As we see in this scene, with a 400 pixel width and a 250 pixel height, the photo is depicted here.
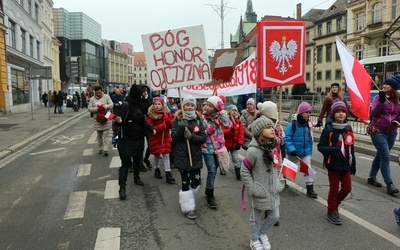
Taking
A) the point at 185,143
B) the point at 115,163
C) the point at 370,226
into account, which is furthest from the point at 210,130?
the point at 115,163

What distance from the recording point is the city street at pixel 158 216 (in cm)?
398

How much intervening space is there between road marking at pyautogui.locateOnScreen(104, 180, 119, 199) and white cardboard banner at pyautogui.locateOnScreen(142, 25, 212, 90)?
6.06ft

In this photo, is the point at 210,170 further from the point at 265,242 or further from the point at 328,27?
the point at 328,27

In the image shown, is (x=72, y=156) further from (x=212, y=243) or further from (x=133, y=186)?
(x=212, y=243)

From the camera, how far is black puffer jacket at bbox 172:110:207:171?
478cm

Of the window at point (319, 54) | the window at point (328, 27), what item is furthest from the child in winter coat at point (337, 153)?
the window at point (319, 54)

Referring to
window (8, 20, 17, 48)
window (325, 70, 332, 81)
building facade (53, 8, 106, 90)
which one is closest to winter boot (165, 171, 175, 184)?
window (8, 20, 17, 48)

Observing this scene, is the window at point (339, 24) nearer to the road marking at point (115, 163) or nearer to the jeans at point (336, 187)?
the road marking at point (115, 163)

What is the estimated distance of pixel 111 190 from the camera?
5996 mm

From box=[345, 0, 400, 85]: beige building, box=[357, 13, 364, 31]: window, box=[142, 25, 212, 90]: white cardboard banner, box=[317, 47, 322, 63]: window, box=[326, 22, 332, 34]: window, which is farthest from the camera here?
box=[317, 47, 322, 63]: window

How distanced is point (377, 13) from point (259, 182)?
43.2 meters

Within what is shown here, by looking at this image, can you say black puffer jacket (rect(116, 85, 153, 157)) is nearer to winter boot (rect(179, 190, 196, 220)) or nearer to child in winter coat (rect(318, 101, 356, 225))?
winter boot (rect(179, 190, 196, 220))

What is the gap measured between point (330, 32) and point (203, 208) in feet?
174

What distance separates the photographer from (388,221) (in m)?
4.57
